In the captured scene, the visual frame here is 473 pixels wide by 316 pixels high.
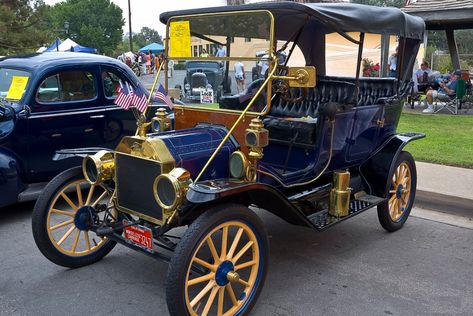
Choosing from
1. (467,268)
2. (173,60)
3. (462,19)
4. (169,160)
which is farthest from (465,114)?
(169,160)

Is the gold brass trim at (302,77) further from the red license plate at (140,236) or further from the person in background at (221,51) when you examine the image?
the red license plate at (140,236)

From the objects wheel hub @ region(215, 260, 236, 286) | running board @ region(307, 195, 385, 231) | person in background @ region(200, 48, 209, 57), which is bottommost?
wheel hub @ region(215, 260, 236, 286)

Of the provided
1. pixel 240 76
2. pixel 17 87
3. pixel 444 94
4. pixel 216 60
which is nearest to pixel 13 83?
pixel 17 87

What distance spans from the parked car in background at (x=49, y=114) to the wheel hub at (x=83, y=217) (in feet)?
4.92

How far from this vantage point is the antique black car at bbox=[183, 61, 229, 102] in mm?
4035

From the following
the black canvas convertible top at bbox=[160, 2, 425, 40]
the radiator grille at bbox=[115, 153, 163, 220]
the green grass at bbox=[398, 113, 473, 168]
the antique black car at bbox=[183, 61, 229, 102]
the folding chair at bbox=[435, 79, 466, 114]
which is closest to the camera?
the radiator grille at bbox=[115, 153, 163, 220]

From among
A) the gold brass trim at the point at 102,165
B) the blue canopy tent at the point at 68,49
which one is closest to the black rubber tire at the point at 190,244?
the gold brass trim at the point at 102,165

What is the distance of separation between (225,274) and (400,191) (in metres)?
2.50

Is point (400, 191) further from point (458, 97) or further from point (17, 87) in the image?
point (458, 97)

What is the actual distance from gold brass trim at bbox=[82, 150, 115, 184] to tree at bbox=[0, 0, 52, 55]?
396 inches

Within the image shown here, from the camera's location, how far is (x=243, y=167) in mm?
3156

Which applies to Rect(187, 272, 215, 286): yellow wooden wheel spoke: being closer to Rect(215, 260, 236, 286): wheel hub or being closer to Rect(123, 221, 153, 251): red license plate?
Rect(215, 260, 236, 286): wheel hub

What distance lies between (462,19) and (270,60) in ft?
33.7

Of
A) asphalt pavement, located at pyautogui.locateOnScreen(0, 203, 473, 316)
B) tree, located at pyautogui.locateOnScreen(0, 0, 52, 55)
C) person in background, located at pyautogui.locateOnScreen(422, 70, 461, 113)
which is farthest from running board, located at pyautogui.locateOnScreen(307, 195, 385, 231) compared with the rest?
tree, located at pyautogui.locateOnScreen(0, 0, 52, 55)
